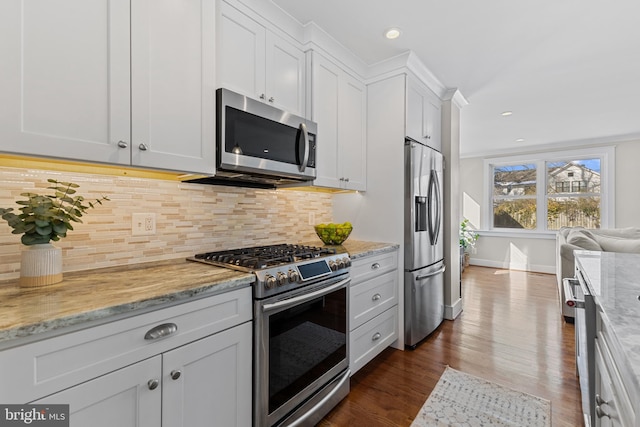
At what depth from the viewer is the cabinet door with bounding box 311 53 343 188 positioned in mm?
2219

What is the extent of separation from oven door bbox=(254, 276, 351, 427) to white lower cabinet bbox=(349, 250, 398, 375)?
0.16m

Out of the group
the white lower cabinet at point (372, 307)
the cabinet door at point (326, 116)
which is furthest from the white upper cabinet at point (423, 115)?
the white lower cabinet at point (372, 307)

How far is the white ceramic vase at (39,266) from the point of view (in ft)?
3.76

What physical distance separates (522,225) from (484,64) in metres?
4.89

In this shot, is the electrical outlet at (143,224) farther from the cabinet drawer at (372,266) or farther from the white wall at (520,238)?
the white wall at (520,238)

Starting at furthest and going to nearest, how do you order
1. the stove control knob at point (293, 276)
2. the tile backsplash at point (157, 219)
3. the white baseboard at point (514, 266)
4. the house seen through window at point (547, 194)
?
1. the white baseboard at point (514, 266)
2. the house seen through window at point (547, 194)
3. the stove control knob at point (293, 276)
4. the tile backsplash at point (157, 219)

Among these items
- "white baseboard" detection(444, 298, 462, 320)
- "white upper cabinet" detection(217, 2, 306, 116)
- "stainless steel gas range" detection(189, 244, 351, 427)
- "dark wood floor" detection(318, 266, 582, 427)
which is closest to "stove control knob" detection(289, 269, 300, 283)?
"stainless steel gas range" detection(189, 244, 351, 427)

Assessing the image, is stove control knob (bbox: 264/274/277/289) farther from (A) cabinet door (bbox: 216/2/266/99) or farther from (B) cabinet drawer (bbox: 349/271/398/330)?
(A) cabinet door (bbox: 216/2/266/99)

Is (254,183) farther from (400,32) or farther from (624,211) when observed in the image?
(624,211)

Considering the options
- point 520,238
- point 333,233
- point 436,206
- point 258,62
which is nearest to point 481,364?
point 436,206

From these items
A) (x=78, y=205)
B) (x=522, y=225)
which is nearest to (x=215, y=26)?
(x=78, y=205)

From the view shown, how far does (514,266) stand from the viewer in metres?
6.29

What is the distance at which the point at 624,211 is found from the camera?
5.38 m

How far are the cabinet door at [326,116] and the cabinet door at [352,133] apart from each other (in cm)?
7
